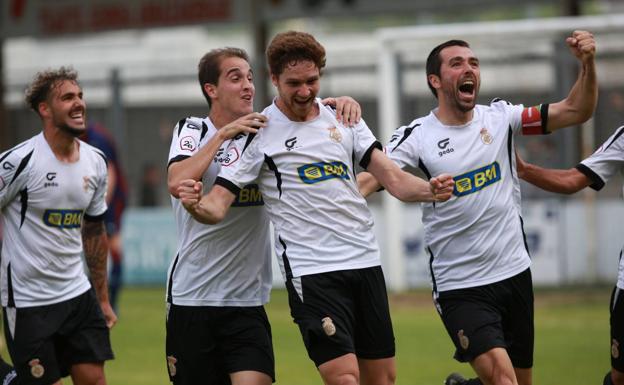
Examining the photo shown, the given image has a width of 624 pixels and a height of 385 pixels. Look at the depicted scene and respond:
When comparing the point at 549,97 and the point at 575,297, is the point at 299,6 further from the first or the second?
the point at 575,297

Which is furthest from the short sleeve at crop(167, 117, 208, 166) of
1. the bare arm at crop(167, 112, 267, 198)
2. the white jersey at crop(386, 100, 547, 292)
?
the white jersey at crop(386, 100, 547, 292)

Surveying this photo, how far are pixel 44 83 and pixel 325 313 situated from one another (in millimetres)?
2699

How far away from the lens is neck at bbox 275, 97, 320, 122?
24.3ft

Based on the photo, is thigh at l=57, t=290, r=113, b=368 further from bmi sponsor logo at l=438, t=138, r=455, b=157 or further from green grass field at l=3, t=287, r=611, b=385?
green grass field at l=3, t=287, r=611, b=385

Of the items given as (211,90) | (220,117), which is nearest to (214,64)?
(211,90)

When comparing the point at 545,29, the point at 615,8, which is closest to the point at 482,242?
the point at 545,29

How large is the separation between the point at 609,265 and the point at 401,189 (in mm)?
10898

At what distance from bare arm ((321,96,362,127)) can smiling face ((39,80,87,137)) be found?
5.90 feet

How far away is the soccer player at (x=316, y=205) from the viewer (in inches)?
285

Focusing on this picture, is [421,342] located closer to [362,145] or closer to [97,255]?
[97,255]

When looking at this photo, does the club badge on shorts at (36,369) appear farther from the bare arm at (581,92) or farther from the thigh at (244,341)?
the bare arm at (581,92)

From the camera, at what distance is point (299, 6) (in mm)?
22156

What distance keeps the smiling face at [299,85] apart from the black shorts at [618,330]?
228 cm

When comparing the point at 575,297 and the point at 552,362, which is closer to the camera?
the point at 552,362
